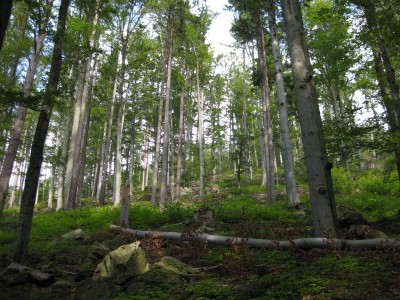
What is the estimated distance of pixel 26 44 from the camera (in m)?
13.0

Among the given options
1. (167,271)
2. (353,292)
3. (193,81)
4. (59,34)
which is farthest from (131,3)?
(353,292)

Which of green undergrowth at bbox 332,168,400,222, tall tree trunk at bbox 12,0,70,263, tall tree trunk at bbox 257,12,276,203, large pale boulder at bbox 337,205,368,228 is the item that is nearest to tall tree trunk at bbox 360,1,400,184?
green undergrowth at bbox 332,168,400,222

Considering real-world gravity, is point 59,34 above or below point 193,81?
below

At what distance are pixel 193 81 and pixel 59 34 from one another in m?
21.3

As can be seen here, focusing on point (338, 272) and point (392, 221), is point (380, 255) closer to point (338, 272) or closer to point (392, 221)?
point (338, 272)

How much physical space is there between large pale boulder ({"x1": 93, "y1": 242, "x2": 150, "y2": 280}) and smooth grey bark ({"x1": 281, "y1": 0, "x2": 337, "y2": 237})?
127 inches

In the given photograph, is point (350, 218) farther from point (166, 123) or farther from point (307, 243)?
point (166, 123)

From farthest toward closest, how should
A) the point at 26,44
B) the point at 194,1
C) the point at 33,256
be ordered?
the point at 194,1
the point at 26,44
the point at 33,256

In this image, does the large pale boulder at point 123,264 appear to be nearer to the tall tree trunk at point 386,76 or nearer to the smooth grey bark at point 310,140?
Answer: the smooth grey bark at point 310,140

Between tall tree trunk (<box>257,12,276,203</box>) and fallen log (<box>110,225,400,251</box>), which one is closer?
fallen log (<box>110,225,400,251</box>)

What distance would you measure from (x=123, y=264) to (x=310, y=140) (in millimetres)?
4082

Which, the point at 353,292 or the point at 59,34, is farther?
the point at 59,34

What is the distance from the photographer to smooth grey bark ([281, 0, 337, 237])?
5125 mm

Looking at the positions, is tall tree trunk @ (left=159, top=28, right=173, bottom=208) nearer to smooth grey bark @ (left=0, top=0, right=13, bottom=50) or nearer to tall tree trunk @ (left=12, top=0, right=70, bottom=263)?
tall tree trunk @ (left=12, top=0, right=70, bottom=263)
